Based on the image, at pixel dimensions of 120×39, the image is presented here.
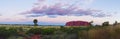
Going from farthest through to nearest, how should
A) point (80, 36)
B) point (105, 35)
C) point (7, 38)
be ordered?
point (7, 38)
point (80, 36)
point (105, 35)

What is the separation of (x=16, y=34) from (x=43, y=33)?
1.74m

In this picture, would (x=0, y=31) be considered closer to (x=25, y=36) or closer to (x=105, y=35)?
(x=25, y=36)

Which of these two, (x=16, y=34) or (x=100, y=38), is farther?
(x=16, y=34)

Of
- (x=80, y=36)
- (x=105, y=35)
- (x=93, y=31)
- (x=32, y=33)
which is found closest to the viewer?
(x=105, y=35)

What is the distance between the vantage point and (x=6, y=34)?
2233cm

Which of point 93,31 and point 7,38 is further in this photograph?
point 7,38

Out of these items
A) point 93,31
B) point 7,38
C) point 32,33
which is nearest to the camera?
point 93,31

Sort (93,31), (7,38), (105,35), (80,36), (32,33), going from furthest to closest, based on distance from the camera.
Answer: (32,33)
(7,38)
(80,36)
(93,31)
(105,35)

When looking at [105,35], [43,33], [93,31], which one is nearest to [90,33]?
[93,31]

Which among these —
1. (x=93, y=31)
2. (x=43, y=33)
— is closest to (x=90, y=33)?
(x=93, y=31)

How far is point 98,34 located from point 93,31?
0.86m

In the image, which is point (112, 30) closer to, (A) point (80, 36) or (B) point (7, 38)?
(A) point (80, 36)

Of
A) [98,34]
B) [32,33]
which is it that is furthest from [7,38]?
[98,34]

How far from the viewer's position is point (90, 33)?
18.7 meters
